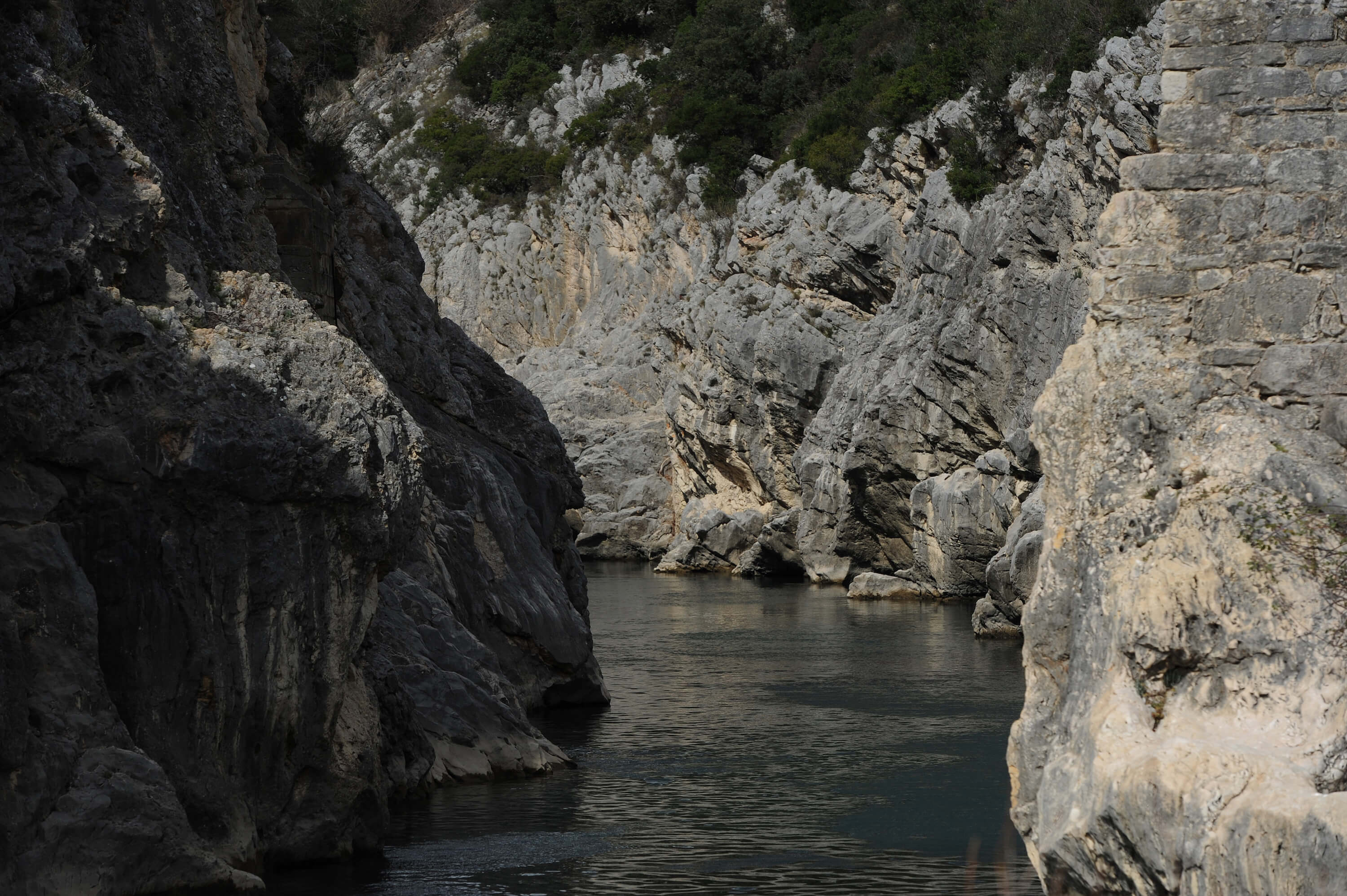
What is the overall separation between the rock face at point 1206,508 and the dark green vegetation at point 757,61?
811 inches

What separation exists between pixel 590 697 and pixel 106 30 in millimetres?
12418

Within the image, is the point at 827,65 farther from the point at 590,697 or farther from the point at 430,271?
the point at 590,697

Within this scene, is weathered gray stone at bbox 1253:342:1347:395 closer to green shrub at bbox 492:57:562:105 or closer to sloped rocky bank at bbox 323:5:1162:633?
sloped rocky bank at bbox 323:5:1162:633

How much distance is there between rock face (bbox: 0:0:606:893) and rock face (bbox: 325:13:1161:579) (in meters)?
23.9

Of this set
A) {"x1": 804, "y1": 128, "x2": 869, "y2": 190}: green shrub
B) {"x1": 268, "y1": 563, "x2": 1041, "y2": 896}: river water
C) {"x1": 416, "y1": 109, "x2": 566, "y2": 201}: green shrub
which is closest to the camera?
{"x1": 268, "y1": 563, "x2": 1041, "y2": 896}: river water

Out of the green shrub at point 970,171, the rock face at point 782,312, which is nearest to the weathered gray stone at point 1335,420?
the rock face at point 782,312

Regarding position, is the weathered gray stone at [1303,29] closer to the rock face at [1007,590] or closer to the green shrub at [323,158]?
the green shrub at [323,158]

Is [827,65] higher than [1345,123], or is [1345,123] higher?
[827,65]

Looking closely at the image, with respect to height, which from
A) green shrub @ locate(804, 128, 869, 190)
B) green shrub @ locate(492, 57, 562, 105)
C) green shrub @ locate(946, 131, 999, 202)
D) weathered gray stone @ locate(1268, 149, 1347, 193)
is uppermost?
green shrub @ locate(492, 57, 562, 105)

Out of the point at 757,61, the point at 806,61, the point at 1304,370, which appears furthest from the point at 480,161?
the point at 1304,370

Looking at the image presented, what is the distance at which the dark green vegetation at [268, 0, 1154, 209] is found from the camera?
153 feet

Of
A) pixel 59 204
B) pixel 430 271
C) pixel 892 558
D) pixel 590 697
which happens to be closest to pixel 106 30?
pixel 59 204

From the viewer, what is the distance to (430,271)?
266 ft

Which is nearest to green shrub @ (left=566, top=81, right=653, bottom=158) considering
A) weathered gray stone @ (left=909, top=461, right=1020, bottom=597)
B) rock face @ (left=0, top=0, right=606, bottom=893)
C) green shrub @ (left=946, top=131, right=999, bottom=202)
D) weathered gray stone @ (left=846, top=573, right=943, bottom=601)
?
green shrub @ (left=946, top=131, right=999, bottom=202)
